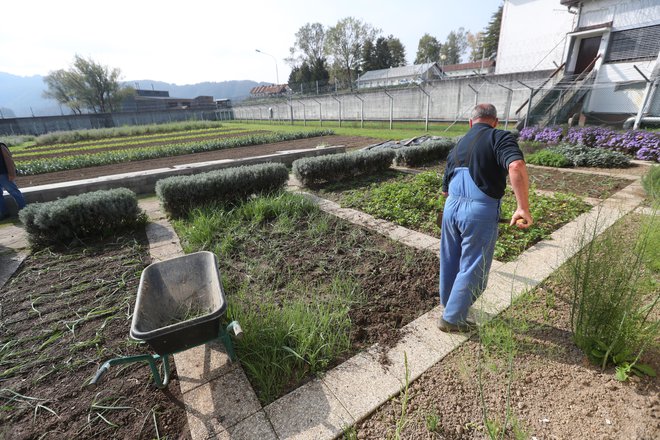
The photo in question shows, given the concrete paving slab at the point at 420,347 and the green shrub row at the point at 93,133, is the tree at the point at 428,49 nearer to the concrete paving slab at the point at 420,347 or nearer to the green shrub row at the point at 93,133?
the green shrub row at the point at 93,133

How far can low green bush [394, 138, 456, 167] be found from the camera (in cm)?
915

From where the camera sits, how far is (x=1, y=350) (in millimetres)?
2516

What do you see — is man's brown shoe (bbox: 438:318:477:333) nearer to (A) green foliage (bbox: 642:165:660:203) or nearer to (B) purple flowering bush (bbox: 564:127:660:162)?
(A) green foliage (bbox: 642:165:660:203)

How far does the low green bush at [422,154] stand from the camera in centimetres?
915

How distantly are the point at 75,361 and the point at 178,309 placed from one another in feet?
2.80

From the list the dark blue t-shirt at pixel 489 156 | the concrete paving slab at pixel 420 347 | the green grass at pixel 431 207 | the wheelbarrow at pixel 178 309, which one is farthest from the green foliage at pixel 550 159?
the wheelbarrow at pixel 178 309

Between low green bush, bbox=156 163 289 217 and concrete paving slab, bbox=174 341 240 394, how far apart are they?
3.81m

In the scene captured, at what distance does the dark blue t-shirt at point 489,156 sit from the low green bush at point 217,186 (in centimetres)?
477

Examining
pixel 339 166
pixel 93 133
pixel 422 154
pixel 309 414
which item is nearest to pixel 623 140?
pixel 422 154

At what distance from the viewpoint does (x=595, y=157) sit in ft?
27.2

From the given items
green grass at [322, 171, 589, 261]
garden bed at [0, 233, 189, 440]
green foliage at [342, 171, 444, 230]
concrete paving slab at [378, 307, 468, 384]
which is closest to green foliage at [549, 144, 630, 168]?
green grass at [322, 171, 589, 261]

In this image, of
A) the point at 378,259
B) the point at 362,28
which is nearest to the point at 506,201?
the point at 378,259

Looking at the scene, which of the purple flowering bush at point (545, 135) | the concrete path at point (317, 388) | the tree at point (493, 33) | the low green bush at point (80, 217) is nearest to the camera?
the concrete path at point (317, 388)

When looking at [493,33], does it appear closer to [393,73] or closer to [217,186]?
[393,73]
